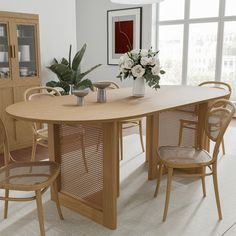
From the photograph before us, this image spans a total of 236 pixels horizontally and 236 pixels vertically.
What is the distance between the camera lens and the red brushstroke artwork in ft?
23.3

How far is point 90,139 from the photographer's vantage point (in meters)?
2.46

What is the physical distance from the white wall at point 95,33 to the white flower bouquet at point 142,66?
4501 millimetres

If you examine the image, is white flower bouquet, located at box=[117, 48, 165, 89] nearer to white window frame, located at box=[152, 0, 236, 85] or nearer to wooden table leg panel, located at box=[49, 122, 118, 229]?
wooden table leg panel, located at box=[49, 122, 118, 229]

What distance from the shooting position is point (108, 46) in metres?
7.57

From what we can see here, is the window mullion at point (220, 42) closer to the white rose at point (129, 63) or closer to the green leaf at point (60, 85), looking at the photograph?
the green leaf at point (60, 85)

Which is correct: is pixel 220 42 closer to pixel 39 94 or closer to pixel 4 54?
pixel 4 54

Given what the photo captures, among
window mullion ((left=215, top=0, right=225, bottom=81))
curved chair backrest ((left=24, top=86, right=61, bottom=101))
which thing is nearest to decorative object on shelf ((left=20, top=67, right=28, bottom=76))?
curved chair backrest ((left=24, top=86, right=61, bottom=101))

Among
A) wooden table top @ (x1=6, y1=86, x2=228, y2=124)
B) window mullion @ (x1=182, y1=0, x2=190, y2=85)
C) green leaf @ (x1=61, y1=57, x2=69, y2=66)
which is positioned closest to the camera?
wooden table top @ (x1=6, y1=86, x2=228, y2=124)

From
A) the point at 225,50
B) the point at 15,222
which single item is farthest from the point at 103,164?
the point at 225,50

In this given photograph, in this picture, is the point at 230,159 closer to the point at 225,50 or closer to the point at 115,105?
the point at 115,105

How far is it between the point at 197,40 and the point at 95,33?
2492mm

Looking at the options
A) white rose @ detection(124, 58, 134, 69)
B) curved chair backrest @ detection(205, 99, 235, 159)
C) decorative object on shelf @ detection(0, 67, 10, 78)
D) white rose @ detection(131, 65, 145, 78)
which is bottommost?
curved chair backrest @ detection(205, 99, 235, 159)

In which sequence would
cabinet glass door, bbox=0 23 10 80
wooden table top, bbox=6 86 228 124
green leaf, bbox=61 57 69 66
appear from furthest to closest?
green leaf, bbox=61 57 69 66 → cabinet glass door, bbox=0 23 10 80 → wooden table top, bbox=6 86 228 124

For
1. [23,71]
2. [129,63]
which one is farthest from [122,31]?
[129,63]
